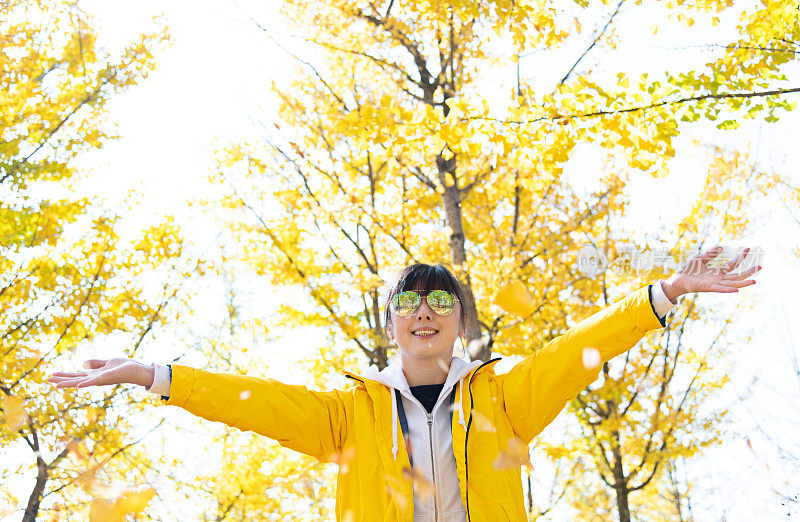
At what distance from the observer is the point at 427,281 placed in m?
2.27

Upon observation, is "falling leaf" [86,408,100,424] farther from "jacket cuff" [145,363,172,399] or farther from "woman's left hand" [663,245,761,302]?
"woman's left hand" [663,245,761,302]

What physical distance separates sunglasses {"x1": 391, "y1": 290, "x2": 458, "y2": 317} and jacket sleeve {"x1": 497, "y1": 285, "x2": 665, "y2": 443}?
30cm

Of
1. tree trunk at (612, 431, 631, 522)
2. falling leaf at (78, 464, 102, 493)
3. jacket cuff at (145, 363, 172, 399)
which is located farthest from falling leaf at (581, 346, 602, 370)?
falling leaf at (78, 464, 102, 493)

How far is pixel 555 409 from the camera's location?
2000 millimetres

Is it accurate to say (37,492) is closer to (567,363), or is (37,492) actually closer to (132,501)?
(132,501)

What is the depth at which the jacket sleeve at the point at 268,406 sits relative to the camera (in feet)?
5.83

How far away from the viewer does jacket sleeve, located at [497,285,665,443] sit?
1836mm

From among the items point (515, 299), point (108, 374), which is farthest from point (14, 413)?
point (108, 374)

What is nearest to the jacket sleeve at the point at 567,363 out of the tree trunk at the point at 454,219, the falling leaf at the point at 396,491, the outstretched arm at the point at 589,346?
the outstretched arm at the point at 589,346

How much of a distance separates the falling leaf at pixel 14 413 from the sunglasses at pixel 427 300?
16.6ft

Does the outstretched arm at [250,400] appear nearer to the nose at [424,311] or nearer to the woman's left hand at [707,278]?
the nose at [424,311]

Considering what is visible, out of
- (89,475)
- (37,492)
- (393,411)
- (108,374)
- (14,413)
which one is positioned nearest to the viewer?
(108,374)

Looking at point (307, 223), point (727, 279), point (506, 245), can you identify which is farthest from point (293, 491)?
point (727, 279)

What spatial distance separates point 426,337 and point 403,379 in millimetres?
164
